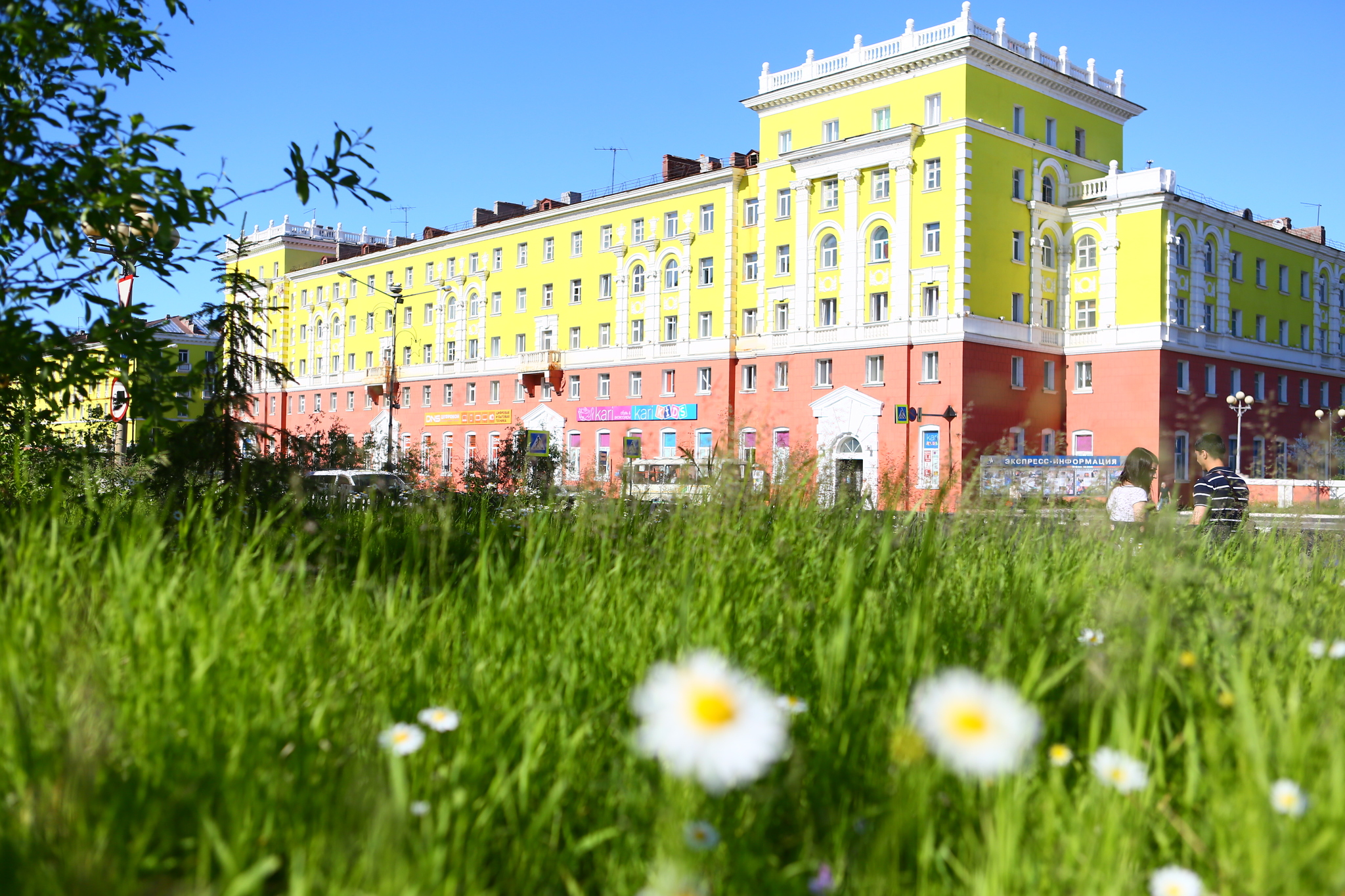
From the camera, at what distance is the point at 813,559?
4.46 metres

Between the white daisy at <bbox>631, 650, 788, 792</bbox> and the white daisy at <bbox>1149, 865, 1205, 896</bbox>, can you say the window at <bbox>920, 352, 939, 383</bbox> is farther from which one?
the white daisy at <bbox>631, 650, 788, 792</bbox>

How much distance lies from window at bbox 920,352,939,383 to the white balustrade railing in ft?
39.6

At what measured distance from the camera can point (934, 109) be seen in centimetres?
4212

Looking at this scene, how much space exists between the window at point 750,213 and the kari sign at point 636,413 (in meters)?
8.92

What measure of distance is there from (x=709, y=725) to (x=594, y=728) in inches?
56.2

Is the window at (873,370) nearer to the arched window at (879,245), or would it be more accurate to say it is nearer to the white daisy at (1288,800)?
the arched window at (879,245)

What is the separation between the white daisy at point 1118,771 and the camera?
7.07 ft

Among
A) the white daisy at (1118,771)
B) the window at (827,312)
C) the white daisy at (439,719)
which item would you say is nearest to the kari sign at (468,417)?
the window at (827,312)

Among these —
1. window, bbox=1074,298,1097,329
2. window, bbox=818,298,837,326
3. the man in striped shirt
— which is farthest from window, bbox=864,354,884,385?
the man in striped shirt

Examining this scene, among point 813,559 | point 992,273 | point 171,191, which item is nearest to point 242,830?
point 813,559

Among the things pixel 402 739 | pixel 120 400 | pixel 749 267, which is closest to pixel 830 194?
pixel 749 267

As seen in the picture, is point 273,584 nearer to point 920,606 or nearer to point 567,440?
point 920,606

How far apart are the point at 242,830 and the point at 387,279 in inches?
2852

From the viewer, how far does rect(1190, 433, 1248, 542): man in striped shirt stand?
7.89 meters
